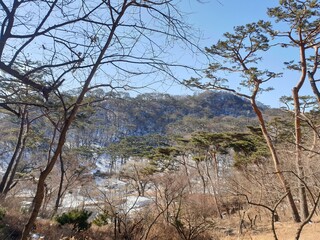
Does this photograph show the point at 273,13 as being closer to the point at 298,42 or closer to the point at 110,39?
the point at 298,42

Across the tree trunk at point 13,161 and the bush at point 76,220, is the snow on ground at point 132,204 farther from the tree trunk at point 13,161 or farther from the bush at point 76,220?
the tree trunk at point 13,161

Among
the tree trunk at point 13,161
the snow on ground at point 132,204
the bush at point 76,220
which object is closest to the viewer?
the bush at point 76,220

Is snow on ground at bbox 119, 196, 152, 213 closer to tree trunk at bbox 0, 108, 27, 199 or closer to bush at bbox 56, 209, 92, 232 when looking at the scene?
bush at bbox 56, 209, 92, 232

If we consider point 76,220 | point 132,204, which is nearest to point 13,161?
point 76,220

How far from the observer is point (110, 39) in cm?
201

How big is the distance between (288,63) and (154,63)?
35.4ft

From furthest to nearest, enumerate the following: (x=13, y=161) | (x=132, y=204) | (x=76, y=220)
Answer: (x=132, y=204) → (x=13, y=161) → (x=76, y=220)

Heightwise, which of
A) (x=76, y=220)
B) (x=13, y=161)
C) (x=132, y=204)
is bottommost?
(x=132, y=204)

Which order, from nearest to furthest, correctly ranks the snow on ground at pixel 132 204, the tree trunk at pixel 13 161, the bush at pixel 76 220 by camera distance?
1. the bush at pixel 76 220
2. the snow on ground at pixel 132 204
3. the tree trunk at pixel 13 161

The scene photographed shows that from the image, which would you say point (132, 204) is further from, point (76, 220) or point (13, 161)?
point (76, 220)

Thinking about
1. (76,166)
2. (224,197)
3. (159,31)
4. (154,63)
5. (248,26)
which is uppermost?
(248,26)

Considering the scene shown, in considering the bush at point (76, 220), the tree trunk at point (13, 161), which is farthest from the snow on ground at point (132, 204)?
the tree trunk at point (13, 161)

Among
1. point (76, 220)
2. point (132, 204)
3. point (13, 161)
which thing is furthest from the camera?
point (132, 204)

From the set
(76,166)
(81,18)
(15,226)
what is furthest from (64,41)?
(76,166)
